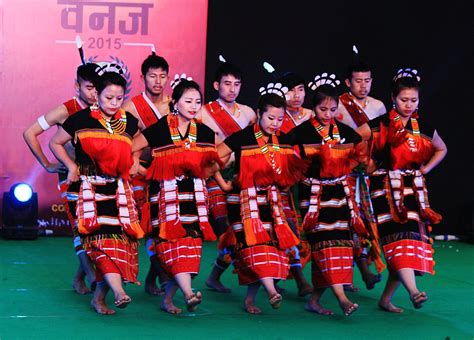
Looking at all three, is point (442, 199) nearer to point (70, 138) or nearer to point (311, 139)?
point (311, 139)

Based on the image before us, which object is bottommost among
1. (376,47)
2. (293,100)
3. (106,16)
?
(293,100)

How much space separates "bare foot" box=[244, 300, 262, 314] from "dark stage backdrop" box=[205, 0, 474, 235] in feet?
11.0

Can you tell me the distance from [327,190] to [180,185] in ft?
2.62

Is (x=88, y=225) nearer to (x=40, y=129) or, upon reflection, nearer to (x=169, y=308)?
(x=169, y=308)

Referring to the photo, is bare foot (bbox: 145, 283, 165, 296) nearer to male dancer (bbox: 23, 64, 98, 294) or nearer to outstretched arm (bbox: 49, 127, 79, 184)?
male dancer (bbox: 23, 64, 98, 294)

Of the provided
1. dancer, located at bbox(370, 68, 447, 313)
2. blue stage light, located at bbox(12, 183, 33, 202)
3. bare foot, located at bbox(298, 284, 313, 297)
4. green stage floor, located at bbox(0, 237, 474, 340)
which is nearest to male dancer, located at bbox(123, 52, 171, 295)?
green stage floor, located at bbox(0, 237, 474, 340)

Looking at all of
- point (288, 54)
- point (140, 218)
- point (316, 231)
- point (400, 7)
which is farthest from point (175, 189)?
point (400, 7)

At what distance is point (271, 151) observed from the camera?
5.25m

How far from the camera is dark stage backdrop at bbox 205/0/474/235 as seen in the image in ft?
27.6

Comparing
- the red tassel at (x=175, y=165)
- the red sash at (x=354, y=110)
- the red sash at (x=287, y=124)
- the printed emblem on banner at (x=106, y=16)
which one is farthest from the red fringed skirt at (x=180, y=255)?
the printed emblem on banner at (x=106, y=16)

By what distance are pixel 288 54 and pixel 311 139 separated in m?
3.24

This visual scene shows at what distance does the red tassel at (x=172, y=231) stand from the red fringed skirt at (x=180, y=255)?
0.03 m

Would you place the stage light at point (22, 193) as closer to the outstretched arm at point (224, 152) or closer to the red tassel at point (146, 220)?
the red tassel at point (146, 220)

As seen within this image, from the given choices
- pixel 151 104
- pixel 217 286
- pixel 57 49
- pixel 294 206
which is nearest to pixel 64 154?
pixel 151 104
